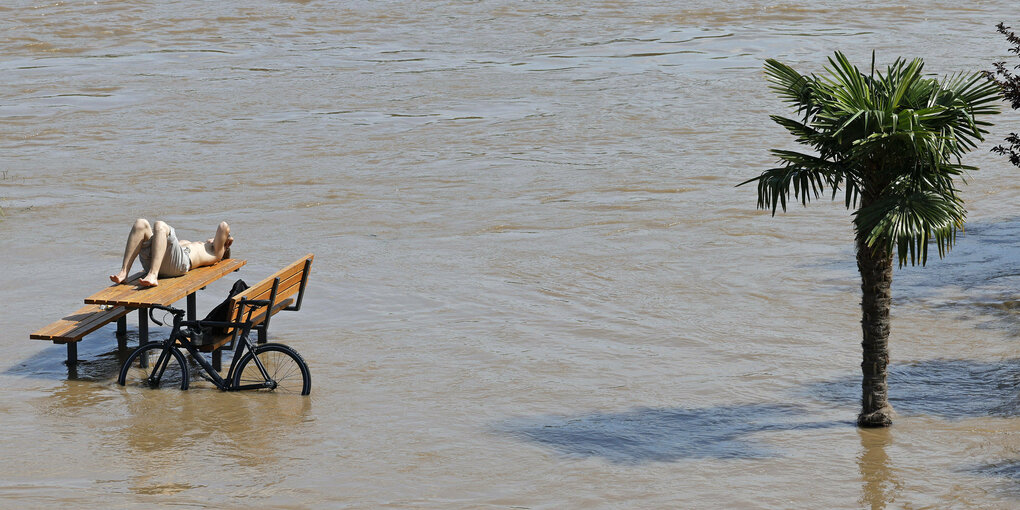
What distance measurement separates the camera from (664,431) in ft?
27.7

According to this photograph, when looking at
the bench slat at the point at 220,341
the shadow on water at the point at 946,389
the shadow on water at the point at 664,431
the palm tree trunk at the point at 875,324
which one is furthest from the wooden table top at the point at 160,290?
the palm tree trunk at the point at 875,324

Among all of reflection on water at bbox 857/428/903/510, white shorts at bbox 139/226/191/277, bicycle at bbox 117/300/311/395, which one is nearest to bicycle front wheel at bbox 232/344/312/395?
bicycle at bbox 117/300/311/395

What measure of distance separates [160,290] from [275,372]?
1022 millimetres

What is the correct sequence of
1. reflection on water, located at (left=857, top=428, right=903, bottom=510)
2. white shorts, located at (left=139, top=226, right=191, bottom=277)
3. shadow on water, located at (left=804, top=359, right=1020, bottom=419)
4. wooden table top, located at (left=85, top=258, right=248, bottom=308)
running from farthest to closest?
white shorts, located at (left=139, top=226, right=191, bottom=277)
wooden table top, located at (left=85, top=258, right=248, bottom=308)
shadow on water, located at (left=804, top=359, right=1020, bottom=419)
reflection on water, located at (left=857, top=428, right=903, bottom=510)

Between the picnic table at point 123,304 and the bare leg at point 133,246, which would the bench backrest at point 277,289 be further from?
the bare leg at point 133,246

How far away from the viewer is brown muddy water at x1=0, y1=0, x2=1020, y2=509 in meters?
7.78

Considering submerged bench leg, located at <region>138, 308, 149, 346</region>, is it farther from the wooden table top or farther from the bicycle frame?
the bicycle frame

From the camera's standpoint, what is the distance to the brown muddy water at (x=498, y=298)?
778cm

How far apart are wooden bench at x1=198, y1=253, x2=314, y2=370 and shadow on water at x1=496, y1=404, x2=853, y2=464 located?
1.98 metres

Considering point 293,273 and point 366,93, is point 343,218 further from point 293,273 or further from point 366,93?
point 366,93

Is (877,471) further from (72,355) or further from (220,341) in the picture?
(72,355)

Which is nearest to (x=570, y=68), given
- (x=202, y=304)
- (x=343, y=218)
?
(x=343, y=218)

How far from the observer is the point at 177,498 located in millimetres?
7285

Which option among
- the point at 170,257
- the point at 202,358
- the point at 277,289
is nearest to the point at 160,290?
the point at 170,257
